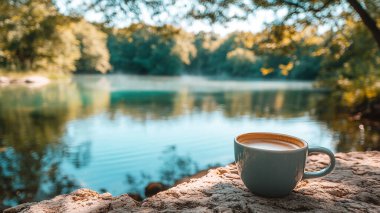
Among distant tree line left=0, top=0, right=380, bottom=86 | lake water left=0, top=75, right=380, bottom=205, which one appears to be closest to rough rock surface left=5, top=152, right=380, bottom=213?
lake water left=0, top=75, right=380, bottom=205

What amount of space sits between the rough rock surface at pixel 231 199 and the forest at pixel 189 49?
3.36 m

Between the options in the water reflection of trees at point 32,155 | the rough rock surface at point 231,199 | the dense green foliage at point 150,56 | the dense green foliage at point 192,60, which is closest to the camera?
the rough rock surface at point 231,199

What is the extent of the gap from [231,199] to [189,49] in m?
56.2

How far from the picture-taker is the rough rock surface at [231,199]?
142 centimetres

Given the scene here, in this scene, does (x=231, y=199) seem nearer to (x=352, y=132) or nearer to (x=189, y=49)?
(x=352, y=132)

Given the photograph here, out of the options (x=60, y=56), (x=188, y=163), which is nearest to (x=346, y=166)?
(x=188, y=163)

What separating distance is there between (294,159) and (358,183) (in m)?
0.75

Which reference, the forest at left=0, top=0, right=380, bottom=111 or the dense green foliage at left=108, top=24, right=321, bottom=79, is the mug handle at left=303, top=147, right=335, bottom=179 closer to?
the forest at left=0, top=0, right=380, bottom=111

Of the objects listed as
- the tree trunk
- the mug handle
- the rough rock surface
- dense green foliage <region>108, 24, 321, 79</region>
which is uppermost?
dense green foliage <region>108, 24, 321, 79</region>

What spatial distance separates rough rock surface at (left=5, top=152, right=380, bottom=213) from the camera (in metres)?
1.42

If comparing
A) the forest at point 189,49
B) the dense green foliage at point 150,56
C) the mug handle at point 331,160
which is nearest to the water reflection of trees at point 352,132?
the forest at point 189,49

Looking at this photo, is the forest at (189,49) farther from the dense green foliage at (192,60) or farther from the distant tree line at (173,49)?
the dense green foliage at (192,60)

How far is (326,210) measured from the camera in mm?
1399

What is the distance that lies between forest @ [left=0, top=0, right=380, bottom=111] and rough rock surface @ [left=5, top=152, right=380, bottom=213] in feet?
11.0
